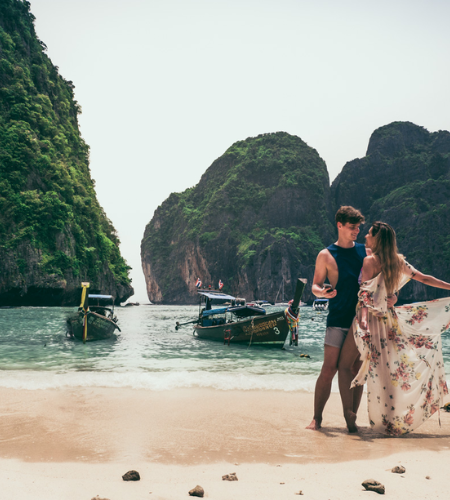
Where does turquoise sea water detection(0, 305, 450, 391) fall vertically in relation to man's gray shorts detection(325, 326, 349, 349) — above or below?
below

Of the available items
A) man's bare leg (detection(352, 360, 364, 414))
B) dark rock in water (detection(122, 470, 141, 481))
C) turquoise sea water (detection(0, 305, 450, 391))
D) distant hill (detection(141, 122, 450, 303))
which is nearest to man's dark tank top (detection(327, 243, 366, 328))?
man's bare leg (detection(352, 360, 364, 414))

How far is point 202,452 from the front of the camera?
11.3 feet

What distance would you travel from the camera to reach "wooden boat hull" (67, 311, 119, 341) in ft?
57.6

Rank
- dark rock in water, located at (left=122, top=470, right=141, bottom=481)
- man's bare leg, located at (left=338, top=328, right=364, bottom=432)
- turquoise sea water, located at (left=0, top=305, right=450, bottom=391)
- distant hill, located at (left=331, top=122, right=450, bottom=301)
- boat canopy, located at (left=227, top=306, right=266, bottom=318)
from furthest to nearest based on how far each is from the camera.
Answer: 1. distant hill, located at (left=331, top=122, right=450, bottom=301)
2. boat canopy, located at (left=227, top=306, right=266, bottom=318)
3. turquoise sea water, located at (left=0, top=305, right=450, bottom=391)
4. man's bare leg, located at (left=338, top=328, right=364, bottom=432)
5. dark rock in water, located at (left=122, top=470, right=141, bottom=481)

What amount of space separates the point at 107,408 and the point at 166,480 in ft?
8.65

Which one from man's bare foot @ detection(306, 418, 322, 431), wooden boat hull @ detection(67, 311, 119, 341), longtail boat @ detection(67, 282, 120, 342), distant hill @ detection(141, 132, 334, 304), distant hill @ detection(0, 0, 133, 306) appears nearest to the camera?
man's bare foot @ detection(306, 418, 322, 431)

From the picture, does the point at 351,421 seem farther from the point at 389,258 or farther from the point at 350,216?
the point at 350,216

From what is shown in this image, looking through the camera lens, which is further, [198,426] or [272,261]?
[272,261]

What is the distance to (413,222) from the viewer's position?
9825cm

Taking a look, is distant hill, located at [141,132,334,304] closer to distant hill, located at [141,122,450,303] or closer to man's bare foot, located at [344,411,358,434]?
distant hill, located at [141,122,450,303]

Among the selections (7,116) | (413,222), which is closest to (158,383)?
(7,116)

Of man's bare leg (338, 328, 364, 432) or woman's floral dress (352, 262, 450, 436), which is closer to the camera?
woman's floral dress (352, 262, 450, 436)

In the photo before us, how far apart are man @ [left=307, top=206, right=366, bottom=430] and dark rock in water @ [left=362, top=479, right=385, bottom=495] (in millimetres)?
1319

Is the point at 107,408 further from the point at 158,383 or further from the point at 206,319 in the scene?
the point at 206,319
